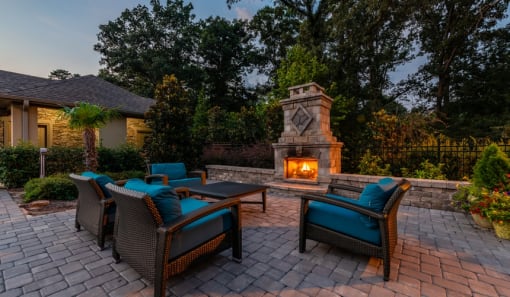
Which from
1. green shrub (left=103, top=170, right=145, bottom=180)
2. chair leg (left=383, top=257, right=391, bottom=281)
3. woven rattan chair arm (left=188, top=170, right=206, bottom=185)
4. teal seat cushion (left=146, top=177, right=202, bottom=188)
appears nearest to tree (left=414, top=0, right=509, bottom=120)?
woven rattan chair arm (left=188, top=170, right=206, bottom=185)

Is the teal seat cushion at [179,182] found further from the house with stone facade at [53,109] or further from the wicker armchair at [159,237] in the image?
the house with stone facade at [53,109]

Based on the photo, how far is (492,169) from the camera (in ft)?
10.8

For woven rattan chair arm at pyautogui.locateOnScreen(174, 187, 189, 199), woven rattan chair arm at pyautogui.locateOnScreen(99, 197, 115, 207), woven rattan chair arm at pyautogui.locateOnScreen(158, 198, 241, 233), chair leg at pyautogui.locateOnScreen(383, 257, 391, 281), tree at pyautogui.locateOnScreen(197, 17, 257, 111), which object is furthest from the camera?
tree at pyautogui.locateOnScreen(197, 17, 257, 111)

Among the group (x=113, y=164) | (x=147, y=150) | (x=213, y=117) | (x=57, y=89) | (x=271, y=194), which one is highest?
(x=57, y=89)

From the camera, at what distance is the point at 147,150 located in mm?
7488

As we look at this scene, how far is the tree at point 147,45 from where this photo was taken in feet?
60.4

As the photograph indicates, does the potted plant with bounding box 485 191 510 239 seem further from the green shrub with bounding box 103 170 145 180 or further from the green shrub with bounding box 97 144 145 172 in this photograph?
the green shrub with bounding box 97 144 145 172

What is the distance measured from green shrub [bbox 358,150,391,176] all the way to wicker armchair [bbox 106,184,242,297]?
4.44 meters

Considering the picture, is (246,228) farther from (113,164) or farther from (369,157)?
(113,164)

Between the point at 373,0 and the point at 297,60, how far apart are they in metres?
3.49

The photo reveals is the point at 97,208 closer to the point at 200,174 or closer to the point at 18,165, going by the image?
the point at 200,174

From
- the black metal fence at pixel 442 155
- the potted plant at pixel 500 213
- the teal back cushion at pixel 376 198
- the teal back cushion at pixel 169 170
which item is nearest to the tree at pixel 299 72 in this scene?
the black metal fence at pixel 442 155

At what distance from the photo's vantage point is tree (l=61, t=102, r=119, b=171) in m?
5.39

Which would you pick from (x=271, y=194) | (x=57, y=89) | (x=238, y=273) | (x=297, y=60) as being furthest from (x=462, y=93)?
(x=57, y=89)
